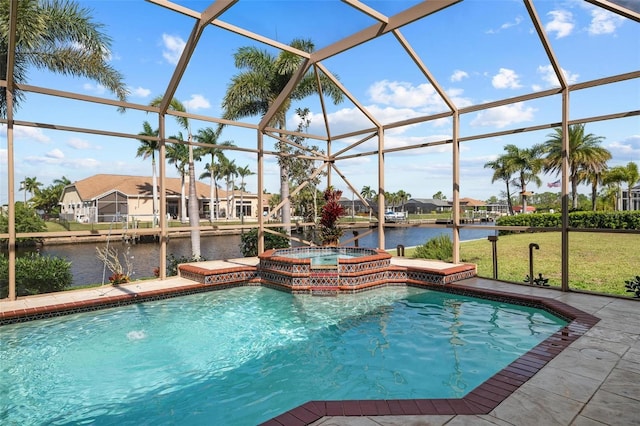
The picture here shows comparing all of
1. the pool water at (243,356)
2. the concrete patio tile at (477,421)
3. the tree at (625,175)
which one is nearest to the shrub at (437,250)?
the pool water at (243,356)

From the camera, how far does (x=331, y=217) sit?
36.4 feet

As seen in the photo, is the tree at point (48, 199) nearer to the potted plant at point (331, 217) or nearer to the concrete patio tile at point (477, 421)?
the potted plant at point (331, 217)

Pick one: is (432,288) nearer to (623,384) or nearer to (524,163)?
(623,384)

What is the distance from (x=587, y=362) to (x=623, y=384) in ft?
1.67

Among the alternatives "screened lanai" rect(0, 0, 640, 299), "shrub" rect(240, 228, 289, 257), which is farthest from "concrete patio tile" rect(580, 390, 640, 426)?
"shrub" rect(240, 228, 289, 257)

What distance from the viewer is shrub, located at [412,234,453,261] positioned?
43.1 ft

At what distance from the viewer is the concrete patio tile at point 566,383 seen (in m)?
3.38

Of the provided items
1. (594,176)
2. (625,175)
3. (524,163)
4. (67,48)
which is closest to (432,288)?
(67,48)

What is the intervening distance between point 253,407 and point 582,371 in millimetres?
3478

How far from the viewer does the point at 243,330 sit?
6.11 meters

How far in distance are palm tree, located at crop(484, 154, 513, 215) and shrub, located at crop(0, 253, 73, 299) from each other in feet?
145

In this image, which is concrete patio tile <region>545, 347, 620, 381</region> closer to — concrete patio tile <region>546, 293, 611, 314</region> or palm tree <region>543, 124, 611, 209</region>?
concrete patio tile <region>546, 293, 611, 314</region>

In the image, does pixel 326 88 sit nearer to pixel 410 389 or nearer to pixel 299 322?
pixel 299 322

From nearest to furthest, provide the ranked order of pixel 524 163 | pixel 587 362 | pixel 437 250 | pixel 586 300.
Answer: pixel 587 362, pixel 586 300, pixel 437 250, pixel 524 163
